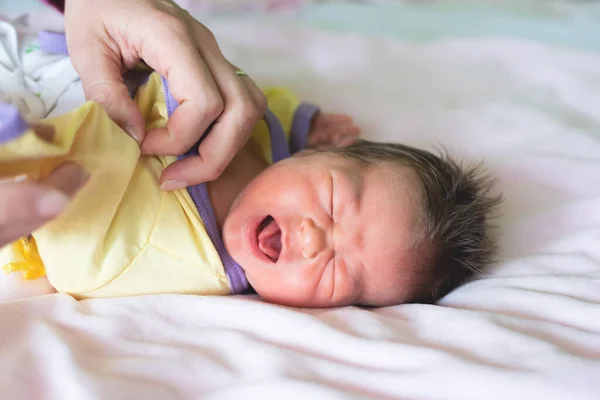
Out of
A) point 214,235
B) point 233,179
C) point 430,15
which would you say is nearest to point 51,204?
point 214,235

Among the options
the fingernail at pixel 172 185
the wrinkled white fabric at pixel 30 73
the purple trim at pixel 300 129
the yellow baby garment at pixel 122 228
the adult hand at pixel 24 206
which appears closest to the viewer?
the adult hand at pixel 24 206

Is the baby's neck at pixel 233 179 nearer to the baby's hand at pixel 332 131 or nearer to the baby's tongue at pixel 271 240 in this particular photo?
the baby's tongue at pixel 271 240

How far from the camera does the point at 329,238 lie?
105 cm

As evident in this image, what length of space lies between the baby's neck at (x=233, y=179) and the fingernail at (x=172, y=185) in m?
0.12

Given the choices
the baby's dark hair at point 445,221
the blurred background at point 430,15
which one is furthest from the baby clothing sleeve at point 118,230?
the blurred background at point 430,15

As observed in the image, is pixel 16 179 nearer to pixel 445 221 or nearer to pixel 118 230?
pixel 118 230

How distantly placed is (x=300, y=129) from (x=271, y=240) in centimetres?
39

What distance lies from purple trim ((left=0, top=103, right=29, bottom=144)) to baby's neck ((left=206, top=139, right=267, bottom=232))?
462 mm

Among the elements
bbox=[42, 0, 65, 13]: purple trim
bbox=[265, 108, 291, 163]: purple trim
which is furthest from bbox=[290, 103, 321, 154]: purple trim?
bbox=[42, 0, 65, 13]: purple trim

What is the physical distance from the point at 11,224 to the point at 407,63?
1.37 metres

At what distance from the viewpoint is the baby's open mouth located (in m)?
1.07

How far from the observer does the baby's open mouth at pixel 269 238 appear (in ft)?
3.52

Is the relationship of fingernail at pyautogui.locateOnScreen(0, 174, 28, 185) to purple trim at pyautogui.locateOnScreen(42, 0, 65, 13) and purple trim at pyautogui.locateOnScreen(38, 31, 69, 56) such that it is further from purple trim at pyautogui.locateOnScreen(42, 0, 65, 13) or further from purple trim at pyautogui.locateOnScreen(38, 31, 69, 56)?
purple trim at pyautogui.locateOnScreen(42, 0, 65, 13)

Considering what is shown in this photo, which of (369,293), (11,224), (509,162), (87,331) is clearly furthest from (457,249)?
(11,224)
